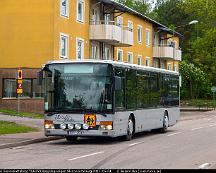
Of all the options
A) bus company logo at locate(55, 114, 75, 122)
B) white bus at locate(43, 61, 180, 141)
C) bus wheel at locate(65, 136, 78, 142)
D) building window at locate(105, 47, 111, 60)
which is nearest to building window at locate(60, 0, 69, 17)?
building window at locate(105, 47, 111, 60)

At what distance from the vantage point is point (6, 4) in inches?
1734

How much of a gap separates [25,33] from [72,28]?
13.8 ft

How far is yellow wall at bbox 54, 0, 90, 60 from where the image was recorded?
43000mm

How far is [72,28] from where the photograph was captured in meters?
45.8

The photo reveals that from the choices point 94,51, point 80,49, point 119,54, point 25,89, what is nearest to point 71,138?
point 25,89

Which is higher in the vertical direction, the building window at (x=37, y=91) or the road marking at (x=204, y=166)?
the building window at (x=37, y=91)

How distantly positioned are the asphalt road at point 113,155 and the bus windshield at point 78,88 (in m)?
1.39

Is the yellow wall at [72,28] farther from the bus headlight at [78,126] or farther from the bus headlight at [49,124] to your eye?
the bus headlight at [78,126]

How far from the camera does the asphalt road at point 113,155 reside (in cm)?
1380

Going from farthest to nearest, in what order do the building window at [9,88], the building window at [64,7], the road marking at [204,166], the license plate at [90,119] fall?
1. the building window at [64,7]
2. the building window at [9,88]
3. the license plate at [90,119]
4. the road marking at [204,166]

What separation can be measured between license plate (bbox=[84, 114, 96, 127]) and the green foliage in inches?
2671

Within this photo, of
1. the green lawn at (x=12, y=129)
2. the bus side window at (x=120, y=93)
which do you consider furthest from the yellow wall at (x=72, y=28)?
the bus side window at (x=120, y=93)

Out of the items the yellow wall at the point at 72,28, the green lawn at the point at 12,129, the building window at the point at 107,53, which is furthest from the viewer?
the building window at the point at 107,53

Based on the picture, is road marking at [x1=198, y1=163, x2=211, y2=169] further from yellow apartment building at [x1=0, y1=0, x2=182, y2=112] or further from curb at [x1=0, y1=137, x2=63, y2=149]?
yellow apartment building at [x1=0, y1=0, x2=182, y2=112]
